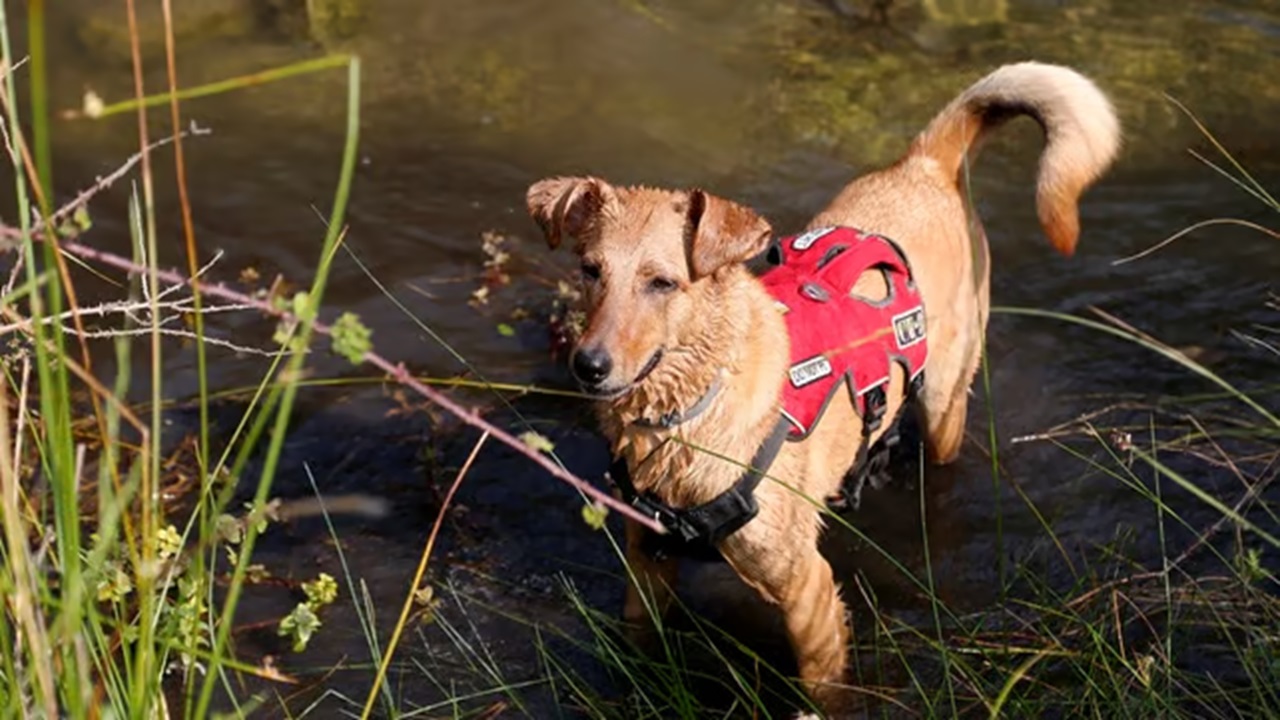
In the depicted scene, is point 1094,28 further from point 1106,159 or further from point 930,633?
point 930,633

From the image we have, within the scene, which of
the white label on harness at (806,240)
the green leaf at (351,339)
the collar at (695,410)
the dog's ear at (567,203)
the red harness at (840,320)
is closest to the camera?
the green leaf at (351,339)

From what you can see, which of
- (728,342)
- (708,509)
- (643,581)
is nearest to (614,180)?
(643,581)

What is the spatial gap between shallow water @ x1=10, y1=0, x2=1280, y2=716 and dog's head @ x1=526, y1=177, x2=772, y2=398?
89cm

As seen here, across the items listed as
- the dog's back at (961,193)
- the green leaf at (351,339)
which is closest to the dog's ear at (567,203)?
the dog's back at (961,193)

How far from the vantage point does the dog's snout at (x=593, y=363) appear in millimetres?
3227

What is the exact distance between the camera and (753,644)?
4.32 meters

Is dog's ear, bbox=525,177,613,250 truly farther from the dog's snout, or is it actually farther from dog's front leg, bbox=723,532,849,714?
dog's front leg, bbox=723,532,849,714

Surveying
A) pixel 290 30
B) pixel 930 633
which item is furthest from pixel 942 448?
pixel 290 30

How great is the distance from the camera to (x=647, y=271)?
3.40 meters

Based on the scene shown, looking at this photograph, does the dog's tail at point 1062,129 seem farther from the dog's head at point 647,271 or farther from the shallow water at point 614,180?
the dog's head at point 647,271

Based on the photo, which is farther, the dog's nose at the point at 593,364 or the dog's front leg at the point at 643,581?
the dog's front leg at the point at 643,581

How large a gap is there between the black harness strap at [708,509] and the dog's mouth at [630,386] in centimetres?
37

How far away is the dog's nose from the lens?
323 cm

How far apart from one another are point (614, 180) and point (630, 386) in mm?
3664
